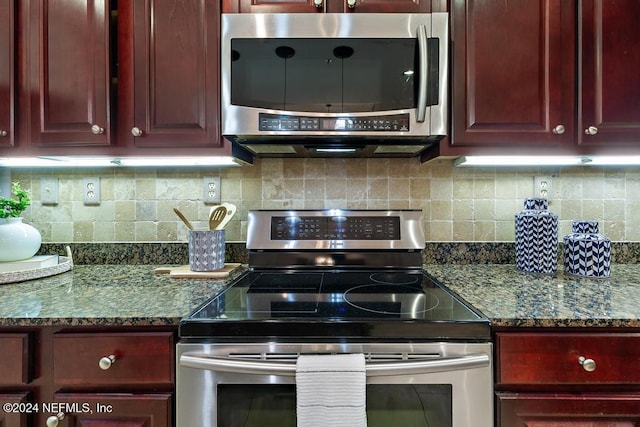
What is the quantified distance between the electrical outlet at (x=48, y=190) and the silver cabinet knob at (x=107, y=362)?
1025mm

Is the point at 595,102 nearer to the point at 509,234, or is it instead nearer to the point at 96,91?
the point at 509,234

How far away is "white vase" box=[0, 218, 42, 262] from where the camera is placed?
4.02ft

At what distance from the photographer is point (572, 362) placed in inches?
32.8

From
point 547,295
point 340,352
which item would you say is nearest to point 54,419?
point 340,352

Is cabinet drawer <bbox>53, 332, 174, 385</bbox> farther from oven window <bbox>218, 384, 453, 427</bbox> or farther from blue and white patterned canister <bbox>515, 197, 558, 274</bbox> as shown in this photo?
blue and white patterned canister <bbox>515, 197, 558, 274</bbox>

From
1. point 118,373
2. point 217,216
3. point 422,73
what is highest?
point 422,73

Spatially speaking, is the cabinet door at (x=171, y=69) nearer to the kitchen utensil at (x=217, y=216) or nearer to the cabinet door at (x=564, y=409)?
the kitchen utensil at (x=217, y=216)

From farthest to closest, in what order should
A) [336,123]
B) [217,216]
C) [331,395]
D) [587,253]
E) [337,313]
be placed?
[217,216], [587,253], [336,123], [337,313], [331,395]

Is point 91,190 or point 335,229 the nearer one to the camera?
point 335,229

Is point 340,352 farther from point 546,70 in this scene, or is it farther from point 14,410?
point 546,70

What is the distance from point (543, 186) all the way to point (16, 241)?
2.10 meters

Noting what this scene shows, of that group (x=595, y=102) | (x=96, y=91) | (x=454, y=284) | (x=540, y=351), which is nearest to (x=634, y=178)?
(x=595, y=102)

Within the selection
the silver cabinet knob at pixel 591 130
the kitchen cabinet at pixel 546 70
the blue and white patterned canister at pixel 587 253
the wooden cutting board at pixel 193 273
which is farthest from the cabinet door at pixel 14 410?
the silver cabinet knob at pixel 591 130

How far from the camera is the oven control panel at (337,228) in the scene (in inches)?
54.7
